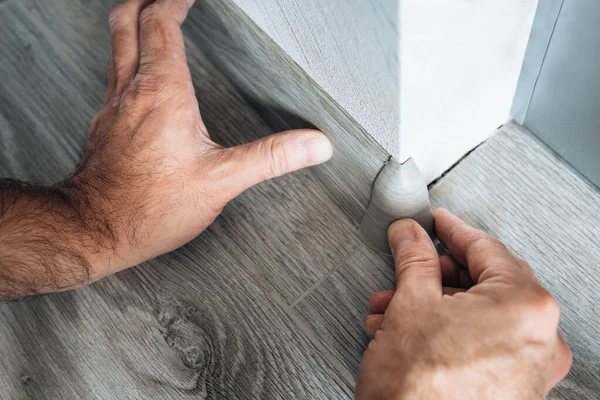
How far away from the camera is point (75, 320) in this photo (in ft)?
2.11

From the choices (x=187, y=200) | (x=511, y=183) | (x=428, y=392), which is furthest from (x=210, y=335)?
(x=511, y=183)

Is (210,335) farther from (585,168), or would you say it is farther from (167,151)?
(585,168)

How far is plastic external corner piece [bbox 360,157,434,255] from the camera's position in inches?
21.5

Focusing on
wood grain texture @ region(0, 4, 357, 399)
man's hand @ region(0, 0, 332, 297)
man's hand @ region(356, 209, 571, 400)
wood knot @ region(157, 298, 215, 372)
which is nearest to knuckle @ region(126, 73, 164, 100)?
man's hand @ region(0, 0, 332, 297)

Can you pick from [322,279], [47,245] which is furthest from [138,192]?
[322,279]

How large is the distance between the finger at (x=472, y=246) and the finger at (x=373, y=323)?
0.09 metres

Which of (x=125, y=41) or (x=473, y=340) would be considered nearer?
(x=473, y=340)

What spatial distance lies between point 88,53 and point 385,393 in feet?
1.89

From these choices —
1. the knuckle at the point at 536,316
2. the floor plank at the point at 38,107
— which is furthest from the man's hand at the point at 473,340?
the floor plank at the point at 38,107

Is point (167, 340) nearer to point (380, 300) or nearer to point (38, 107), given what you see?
point (380, 300)

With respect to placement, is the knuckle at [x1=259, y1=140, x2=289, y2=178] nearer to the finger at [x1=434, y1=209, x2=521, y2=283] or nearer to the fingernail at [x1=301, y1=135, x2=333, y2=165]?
the fingernail at [x1=301, y1=135, x2=333, y2=165]

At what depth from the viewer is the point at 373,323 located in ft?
1.84

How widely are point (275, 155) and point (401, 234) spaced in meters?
0.14

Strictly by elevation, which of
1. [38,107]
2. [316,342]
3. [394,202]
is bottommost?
[316,342]
